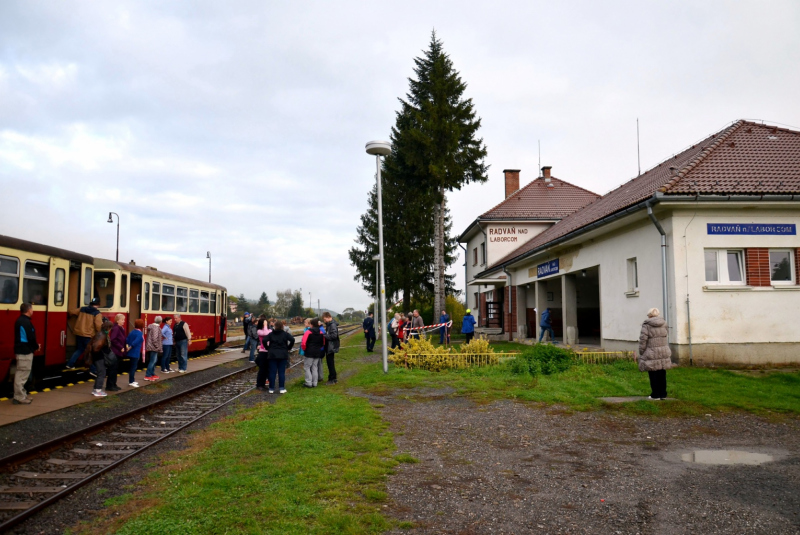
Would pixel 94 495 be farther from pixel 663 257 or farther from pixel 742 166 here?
pixel 742 166

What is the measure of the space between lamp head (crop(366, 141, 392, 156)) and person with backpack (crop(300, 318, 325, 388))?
482 cm

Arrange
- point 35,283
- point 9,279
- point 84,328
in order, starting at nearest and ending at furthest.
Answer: point 9,279
point 35,283
point 84,328

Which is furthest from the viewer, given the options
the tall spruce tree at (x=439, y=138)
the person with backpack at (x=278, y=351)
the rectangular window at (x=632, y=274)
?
the tall spruce tree at (x=439, y=138)

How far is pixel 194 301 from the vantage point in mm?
22891

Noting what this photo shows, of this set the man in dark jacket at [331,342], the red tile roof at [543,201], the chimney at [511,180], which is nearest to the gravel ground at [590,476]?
the man in dark jacket at [331,342]

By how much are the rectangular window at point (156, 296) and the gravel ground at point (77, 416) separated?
14.3 feet

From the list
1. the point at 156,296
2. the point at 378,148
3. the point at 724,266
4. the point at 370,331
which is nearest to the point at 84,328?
the point at 156,296

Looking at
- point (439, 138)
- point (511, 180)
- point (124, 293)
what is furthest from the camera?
point (511, 180)

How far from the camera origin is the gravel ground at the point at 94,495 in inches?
193

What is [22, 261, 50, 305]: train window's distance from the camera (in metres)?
11.8

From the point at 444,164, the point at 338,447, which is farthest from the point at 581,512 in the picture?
the point at 444,164

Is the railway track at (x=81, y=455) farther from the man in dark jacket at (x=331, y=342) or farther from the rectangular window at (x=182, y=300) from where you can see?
the rectangular window at (x=182, y=300)

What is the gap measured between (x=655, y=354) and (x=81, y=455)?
8.89m

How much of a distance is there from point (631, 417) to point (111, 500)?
744 centimetres
